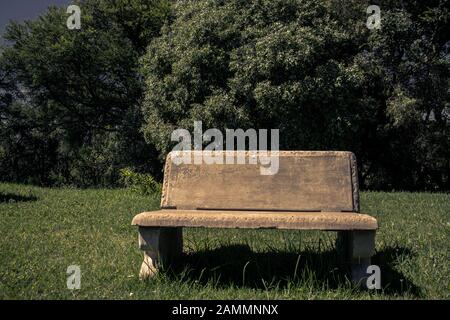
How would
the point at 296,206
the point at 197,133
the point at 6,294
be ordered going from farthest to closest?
1. the point at 197,133
2. the point at 296,206
3. the point at 6,294

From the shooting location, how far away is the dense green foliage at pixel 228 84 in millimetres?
17344

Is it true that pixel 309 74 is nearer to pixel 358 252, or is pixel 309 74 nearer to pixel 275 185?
pixel 275 185

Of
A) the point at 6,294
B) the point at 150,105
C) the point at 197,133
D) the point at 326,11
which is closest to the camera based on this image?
the point at 6,294

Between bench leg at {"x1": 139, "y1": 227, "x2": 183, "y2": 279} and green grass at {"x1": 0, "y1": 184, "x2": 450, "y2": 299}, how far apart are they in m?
0.10

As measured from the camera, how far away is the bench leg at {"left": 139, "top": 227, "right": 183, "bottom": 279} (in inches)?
157

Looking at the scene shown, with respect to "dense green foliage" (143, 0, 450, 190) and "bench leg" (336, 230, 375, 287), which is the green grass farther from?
"dense green foliage" (143, 0, 450, 190)

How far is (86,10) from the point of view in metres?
24.1

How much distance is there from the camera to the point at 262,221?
370 centimetres

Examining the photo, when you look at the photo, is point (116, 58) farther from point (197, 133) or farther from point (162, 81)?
point (197, 133)

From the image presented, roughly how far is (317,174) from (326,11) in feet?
51.2

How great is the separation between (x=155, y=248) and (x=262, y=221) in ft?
2.90

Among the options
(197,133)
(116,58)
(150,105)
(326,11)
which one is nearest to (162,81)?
(150,105)

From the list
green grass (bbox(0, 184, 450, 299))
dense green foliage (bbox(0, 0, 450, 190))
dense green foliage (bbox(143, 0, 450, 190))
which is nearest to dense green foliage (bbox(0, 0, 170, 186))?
dense green foliage (bbox(0, 0, 450, 190))

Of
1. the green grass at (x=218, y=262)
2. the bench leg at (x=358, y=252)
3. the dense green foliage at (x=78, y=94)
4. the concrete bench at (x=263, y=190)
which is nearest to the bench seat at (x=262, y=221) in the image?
the bench leg at (x=358, y=252)
